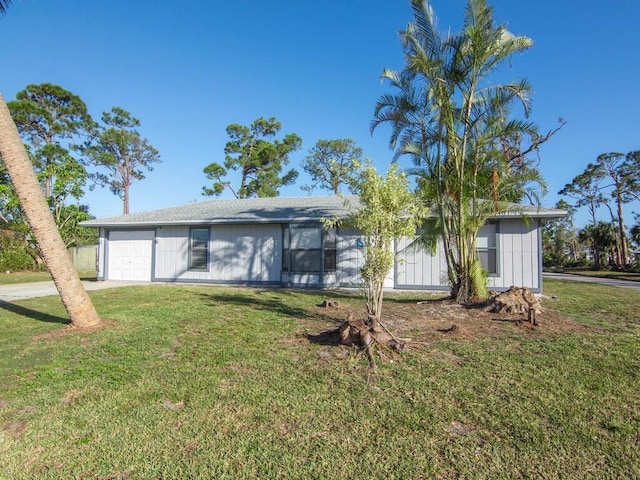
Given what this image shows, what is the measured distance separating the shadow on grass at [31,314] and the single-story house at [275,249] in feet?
18.4

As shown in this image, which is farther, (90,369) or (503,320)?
(503,320)

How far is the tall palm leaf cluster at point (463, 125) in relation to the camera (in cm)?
764

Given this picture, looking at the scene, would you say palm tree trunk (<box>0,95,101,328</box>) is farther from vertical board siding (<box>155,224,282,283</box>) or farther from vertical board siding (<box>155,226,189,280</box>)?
vertical board siding (<box>155,226,189,280</box>)

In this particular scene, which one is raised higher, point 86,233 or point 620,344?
point 86,233

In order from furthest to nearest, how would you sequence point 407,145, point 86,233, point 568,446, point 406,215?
point 86,233
point 407,145
point 406,215
point 568,446

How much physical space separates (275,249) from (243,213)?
2099mm

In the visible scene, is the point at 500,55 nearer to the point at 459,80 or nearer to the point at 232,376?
the point at 459,80

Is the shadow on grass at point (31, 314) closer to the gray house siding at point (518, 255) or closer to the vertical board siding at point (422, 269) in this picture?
the vertical board siding at point (422, 269)

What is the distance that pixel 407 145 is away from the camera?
8.79 meters

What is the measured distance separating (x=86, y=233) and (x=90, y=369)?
23.3m

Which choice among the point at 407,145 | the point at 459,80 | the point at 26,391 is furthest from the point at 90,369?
the point at 459,80

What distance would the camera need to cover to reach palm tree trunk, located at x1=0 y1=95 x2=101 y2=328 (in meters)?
5.66

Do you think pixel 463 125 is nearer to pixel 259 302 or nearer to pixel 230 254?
pixel 259 302

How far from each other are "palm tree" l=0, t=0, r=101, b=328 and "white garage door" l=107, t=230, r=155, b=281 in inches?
346
